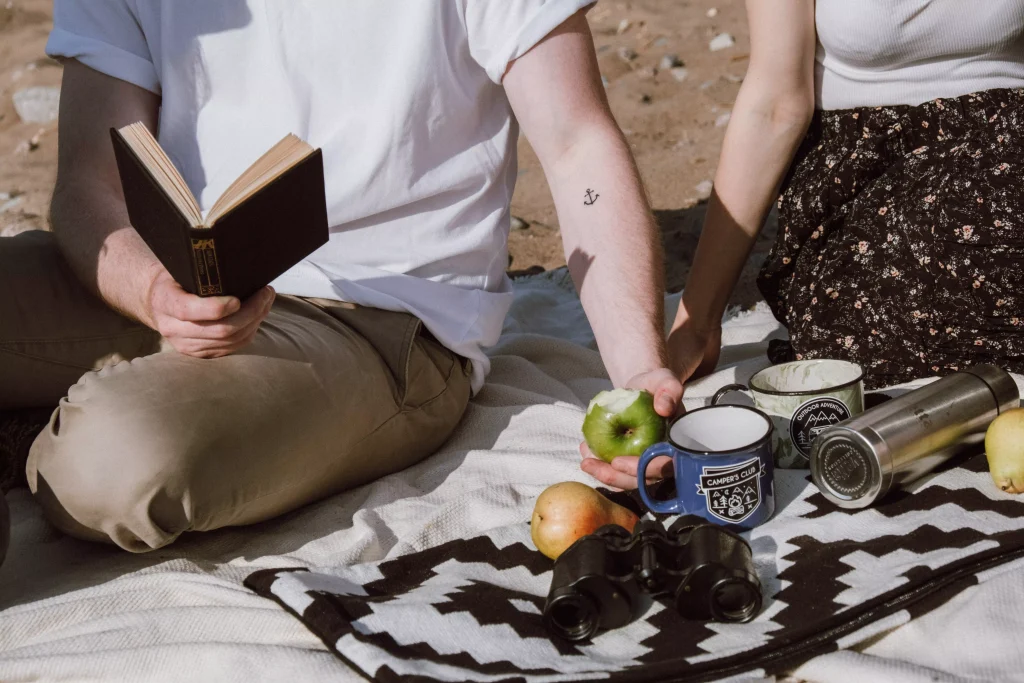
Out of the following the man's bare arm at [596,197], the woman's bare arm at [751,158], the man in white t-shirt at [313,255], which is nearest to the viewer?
the man in white t-shirt at [313,255]

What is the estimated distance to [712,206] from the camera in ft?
9.46

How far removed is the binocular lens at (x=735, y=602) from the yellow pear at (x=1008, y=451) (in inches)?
24.4

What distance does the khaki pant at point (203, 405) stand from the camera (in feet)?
6.75

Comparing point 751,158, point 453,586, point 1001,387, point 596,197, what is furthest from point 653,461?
point 751,158

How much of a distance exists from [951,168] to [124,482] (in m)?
1.94

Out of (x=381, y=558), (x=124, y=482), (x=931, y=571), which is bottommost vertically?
(x=381, y=558)

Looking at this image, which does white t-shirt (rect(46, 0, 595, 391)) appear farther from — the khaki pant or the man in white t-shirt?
the khaki pant

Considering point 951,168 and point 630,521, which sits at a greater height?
point 951,168

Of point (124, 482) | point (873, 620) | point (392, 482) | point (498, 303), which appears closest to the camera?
point (873, 620)

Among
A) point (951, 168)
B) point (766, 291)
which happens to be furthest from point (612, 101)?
point (951, 168)

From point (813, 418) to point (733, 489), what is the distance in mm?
329

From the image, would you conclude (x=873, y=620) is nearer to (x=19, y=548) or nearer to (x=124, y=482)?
(x=124, y=482)

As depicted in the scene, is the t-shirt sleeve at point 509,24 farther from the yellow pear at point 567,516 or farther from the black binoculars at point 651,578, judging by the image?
the black binoculars at point 651,578

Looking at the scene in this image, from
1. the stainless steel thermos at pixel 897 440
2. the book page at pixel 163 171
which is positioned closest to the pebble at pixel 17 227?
the book page at pixel 163 171
